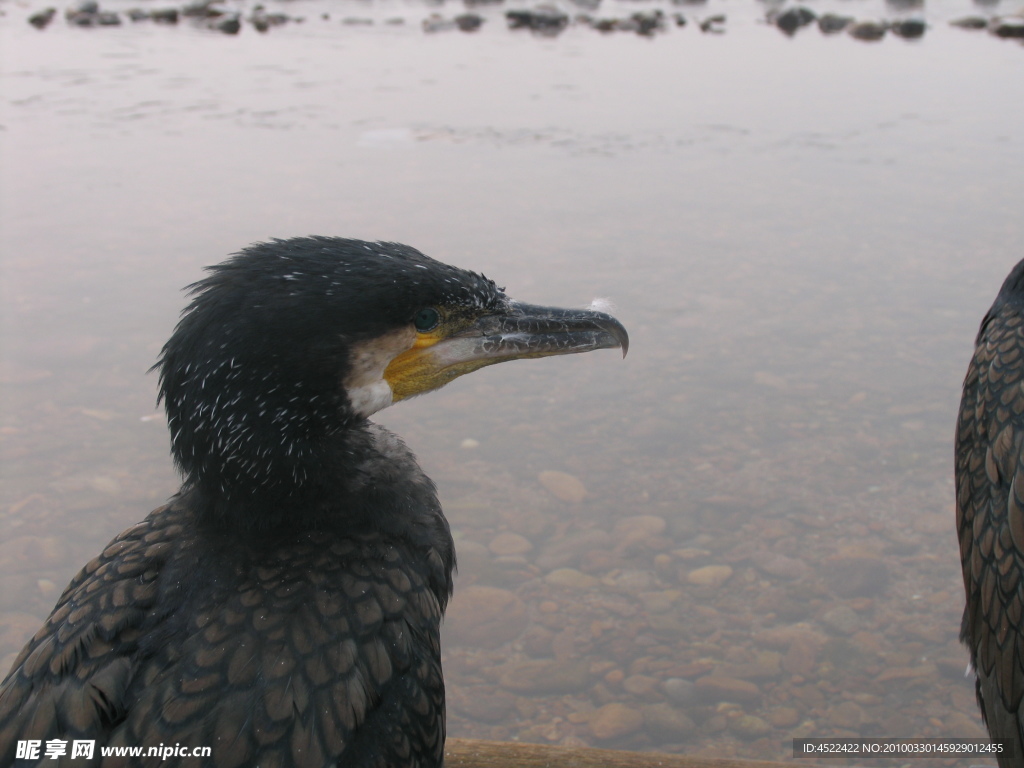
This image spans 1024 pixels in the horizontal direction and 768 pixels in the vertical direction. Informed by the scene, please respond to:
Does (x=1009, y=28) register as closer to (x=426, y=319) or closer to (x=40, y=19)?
(x=40, y=19)

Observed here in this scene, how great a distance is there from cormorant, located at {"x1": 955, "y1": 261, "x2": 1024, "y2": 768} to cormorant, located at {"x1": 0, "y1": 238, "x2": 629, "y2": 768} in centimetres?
180

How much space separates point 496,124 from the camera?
1273 centimetres

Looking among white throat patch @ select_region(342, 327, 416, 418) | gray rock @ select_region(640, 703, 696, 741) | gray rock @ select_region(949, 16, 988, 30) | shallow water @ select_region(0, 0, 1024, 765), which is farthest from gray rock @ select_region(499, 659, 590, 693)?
gray rock @ select_region(949, 16, 988, 30)

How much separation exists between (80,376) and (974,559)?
19.8ft

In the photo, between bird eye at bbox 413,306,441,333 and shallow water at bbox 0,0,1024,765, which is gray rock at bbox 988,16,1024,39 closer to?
shallow water at bbox 0,0,1024,765

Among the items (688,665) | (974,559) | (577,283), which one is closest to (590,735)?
(688,665)

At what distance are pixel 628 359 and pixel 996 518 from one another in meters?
4.28

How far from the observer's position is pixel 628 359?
23.9ft

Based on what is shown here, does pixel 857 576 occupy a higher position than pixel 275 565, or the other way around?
pixel 275 565

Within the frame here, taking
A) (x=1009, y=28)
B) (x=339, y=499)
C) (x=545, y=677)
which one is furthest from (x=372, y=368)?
(x=1009, y=28)

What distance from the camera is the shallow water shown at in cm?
501

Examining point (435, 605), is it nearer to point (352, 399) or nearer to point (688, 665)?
point (352, 399)

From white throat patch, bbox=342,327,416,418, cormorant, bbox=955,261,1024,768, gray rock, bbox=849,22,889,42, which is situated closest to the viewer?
white throat patch, bbox=342,327,416,418

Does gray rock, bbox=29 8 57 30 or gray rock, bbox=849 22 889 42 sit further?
gray rock, bbox=29 8 57 30
